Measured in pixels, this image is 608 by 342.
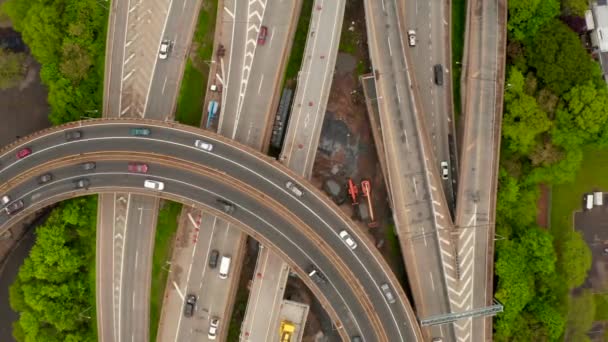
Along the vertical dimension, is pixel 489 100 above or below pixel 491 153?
above

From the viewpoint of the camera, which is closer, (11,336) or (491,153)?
(491,153)

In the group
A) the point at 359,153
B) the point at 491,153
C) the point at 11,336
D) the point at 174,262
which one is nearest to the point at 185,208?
the point at 174,262

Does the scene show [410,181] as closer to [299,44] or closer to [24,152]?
[299,44]

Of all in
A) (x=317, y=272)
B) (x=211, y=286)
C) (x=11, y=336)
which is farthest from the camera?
(x=11, y=336)

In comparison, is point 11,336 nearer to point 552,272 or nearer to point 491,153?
point 491,153

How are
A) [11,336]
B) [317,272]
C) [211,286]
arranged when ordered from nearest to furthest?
1. [317,272]
2. [211,286]
3. [11,336]

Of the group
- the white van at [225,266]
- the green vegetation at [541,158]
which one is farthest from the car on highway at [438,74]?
the white van at [225,266]
